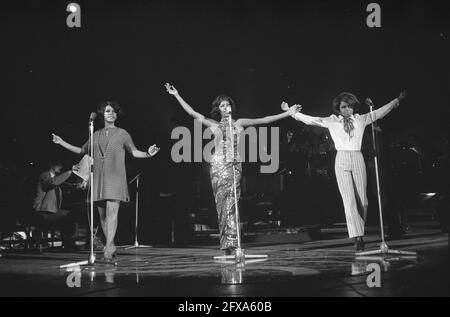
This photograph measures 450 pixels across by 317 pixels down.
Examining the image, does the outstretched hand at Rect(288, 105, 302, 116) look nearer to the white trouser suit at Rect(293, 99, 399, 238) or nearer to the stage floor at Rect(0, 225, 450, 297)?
the white trouser suit at Rect(293, 99, 399, 238)

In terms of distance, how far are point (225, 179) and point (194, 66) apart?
423 cm

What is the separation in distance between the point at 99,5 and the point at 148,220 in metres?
3.92

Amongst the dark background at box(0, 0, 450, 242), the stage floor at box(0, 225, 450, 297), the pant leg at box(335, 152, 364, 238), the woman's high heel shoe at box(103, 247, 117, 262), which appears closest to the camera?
the stage floor at box(0, 225, 450, 297)

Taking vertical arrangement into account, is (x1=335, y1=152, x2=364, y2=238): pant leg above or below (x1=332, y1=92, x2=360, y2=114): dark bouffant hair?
below

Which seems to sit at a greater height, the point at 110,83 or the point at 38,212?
the point at 110,83

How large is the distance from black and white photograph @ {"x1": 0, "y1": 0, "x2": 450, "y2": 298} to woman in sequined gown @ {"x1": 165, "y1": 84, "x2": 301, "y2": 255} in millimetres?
19

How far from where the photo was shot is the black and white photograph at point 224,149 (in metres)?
4.52

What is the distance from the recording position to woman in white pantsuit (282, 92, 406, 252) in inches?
216

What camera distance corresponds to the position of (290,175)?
9.25m
